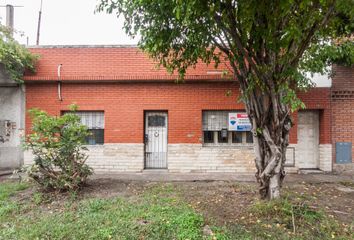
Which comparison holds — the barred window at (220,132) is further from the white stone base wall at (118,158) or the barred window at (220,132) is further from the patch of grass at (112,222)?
the patch of grass at (112,222)

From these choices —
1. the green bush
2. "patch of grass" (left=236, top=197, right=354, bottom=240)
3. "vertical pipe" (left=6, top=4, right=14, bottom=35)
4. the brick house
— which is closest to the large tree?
"patch of grass" (left=236, top=197, right=354, bottom=240)

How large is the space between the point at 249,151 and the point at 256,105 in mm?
4132

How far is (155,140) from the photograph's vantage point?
30.0 ft

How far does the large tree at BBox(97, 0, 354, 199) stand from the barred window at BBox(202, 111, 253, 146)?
3730mm

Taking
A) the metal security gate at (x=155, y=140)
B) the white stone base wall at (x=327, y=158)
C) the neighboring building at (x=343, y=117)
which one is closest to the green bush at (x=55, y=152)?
the metal security gate at (x=155, y=140)

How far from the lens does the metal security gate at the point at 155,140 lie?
29.9ft

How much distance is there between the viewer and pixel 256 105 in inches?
195

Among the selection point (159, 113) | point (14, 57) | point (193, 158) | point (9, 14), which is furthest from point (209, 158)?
point (9, 14)

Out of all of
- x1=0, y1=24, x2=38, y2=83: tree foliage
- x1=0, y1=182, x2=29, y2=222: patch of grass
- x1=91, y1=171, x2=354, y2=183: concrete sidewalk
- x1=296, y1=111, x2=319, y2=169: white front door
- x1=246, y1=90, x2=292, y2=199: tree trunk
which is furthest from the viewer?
x1=296, y1=111, x2=319, y2=169: white front door

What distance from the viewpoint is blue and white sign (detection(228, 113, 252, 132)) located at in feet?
28.8

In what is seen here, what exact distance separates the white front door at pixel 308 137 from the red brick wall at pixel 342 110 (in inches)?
22.5

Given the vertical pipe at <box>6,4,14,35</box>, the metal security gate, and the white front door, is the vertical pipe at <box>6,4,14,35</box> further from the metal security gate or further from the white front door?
the white front door

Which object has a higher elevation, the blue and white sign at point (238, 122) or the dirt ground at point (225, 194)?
the blue and white sign at point (238, 122)

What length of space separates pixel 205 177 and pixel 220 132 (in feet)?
5.73
